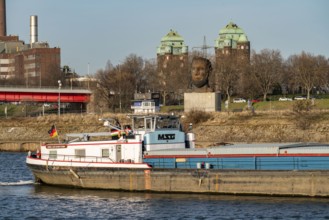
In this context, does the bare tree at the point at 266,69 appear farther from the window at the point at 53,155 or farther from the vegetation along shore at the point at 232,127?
the window at the point at 53,155

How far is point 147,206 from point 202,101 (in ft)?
224

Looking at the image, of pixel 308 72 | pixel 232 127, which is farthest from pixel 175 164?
pixel 308 72

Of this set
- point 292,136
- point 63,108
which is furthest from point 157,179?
point 63,108

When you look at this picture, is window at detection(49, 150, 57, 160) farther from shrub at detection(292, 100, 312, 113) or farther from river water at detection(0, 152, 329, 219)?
shrub at detection(292, 100, 312, 113)

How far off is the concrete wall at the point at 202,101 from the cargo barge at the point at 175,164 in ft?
183

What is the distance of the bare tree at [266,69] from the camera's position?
6350 inches

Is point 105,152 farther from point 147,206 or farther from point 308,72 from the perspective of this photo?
point 308,72

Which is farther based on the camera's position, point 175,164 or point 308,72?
point 308,72

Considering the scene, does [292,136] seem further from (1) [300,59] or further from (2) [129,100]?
(1) [300,59]

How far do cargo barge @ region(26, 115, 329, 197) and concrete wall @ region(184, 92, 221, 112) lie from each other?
55.8 meters

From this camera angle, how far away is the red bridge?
151 metres

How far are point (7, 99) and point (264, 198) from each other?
104097 mm

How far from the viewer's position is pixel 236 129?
347 ft

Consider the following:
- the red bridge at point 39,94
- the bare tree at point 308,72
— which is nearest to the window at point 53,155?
the red bridge at point 39,94
